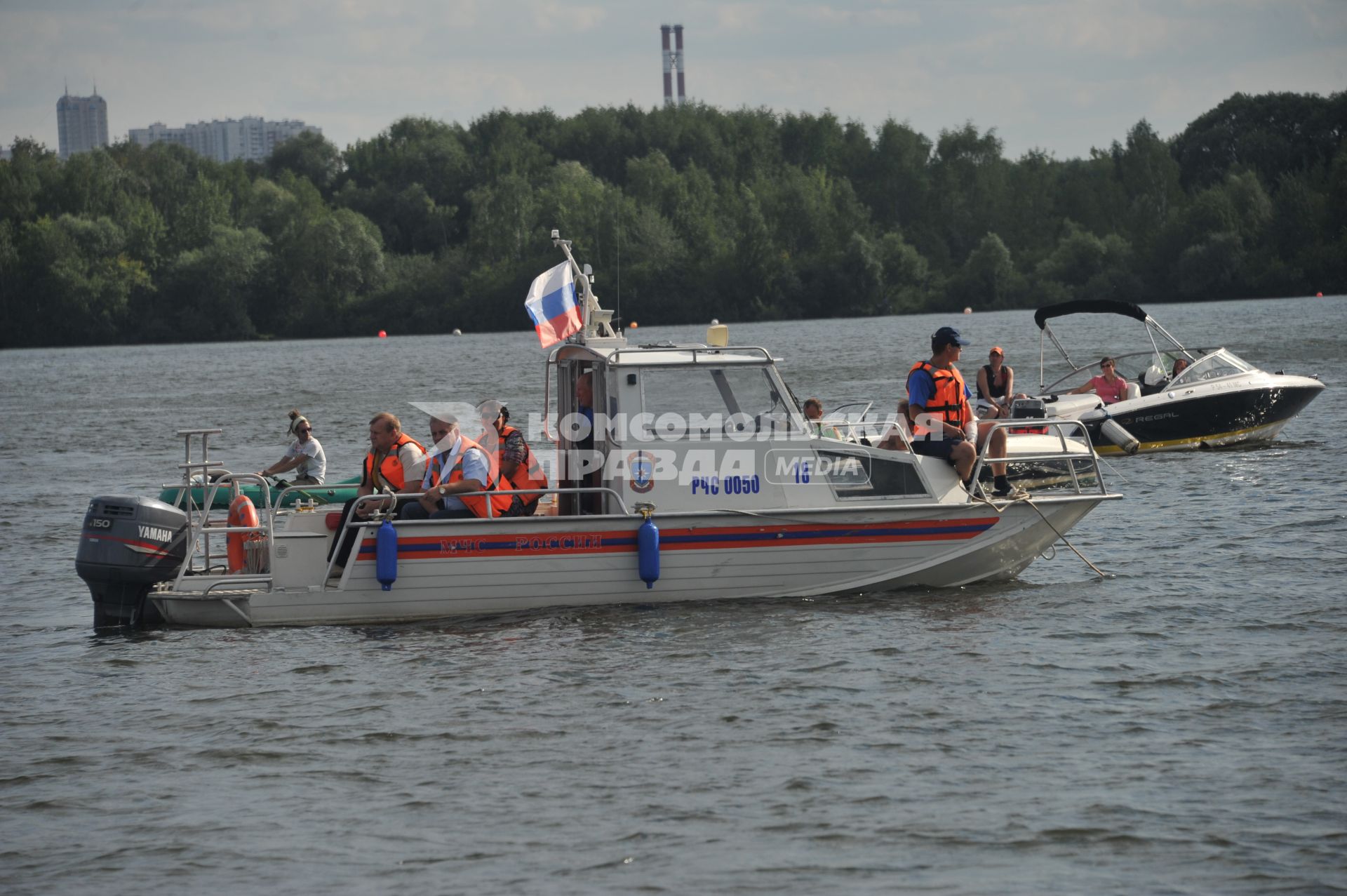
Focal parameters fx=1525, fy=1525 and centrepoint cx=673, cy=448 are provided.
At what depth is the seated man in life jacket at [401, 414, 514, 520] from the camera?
41.7ft

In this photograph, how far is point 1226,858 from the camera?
25.9 feet

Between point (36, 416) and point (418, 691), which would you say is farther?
Result: point (36, 416)

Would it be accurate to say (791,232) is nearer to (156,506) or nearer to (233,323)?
(233,323)

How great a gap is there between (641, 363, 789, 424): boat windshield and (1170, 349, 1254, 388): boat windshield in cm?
1306

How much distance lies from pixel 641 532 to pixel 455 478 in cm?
162

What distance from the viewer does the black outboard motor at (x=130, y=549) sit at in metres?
12.6

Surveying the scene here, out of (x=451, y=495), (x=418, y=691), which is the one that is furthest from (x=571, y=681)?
(x=451, y=495)

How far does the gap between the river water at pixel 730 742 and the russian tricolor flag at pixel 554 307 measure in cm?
246

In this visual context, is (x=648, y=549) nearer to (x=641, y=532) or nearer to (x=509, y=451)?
(x=641, y=532)

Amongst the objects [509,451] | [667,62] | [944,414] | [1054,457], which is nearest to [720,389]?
[509,451]

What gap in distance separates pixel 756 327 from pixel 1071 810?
3363 inches

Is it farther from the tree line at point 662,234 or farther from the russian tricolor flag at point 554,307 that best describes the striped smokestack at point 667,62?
the russian tricolor flag at point 554,307

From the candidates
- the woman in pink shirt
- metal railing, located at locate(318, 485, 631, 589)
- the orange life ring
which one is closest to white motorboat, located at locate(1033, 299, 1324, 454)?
the woman in pink shirt

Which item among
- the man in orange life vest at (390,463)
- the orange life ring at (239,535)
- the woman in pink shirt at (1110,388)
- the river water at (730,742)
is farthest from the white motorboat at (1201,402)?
the orange life ring at (239,535)
